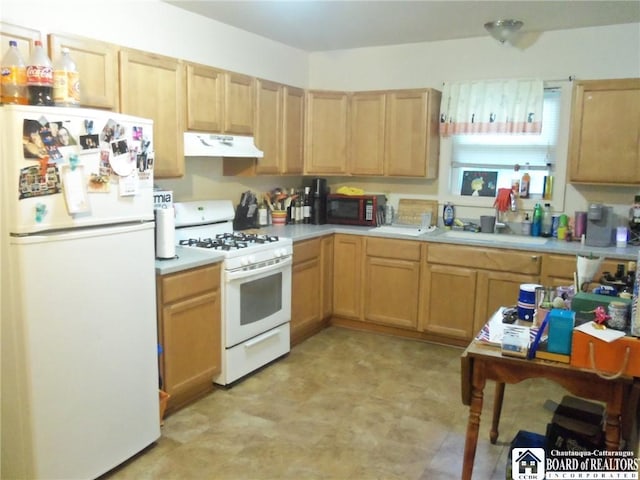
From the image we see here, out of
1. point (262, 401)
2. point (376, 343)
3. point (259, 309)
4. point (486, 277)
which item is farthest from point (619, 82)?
point (262, 401)

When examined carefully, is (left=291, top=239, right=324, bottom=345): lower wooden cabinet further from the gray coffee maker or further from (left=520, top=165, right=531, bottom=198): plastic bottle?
the gray coffee maker

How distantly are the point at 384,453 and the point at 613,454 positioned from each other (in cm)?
Answer: 115

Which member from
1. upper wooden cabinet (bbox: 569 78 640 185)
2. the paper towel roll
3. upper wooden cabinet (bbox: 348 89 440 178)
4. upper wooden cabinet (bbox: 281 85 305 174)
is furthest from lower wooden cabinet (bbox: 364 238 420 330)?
the paper towel roll

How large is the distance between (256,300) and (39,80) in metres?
1.92

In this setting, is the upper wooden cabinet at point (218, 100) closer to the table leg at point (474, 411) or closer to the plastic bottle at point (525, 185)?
the plastic bottle at point (525, 185)

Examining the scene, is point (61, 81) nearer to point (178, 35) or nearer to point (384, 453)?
point (178, 35)

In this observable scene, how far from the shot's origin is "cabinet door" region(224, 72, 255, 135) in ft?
12.5

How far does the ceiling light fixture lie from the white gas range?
2.21 m

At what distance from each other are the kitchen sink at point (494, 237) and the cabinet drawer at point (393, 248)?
27cm

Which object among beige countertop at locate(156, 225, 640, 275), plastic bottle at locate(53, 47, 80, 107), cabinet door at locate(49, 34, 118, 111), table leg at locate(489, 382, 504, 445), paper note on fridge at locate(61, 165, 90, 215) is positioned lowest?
table leg at locate(489, 382, 504, 445)

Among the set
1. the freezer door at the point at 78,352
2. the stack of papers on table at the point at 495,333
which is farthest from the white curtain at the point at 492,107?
the freezer door at the point at 78,352

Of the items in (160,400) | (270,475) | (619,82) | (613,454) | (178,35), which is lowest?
(270,475)

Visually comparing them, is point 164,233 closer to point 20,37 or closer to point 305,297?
point 20,37

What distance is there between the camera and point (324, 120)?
4.72m
